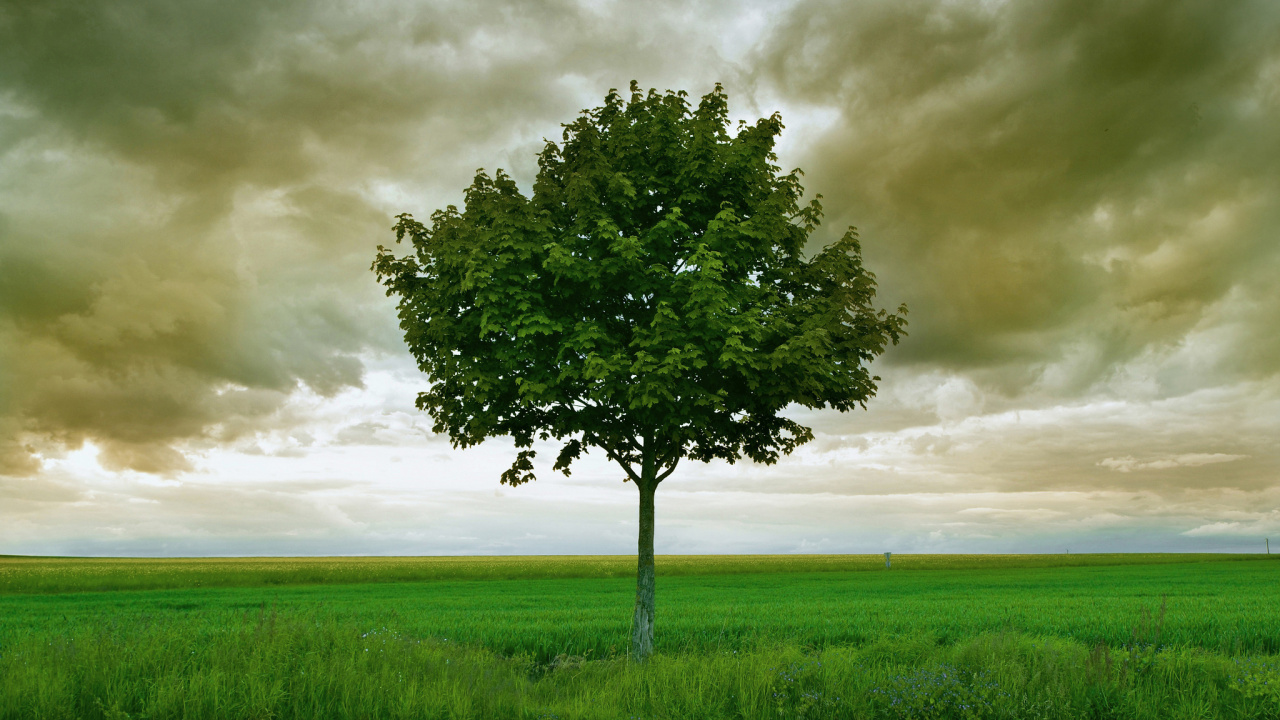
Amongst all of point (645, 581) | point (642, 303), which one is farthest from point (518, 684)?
point (642, 303)

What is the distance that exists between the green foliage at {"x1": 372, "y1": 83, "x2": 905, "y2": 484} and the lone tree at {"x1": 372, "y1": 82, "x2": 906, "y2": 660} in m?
0.04

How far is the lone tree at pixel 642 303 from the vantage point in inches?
415

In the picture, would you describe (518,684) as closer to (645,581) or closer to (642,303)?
(645,581)

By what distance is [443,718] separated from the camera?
696 centimetres

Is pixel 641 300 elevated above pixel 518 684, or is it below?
above

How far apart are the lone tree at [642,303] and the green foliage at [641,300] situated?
0.04m

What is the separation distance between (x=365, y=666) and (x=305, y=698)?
843 millimetres

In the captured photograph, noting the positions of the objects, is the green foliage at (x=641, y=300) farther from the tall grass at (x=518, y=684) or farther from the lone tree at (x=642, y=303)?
the tall grass at (x=518, y=684)

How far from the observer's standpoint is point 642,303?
1178 cm

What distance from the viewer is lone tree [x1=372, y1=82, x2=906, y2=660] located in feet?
34.6

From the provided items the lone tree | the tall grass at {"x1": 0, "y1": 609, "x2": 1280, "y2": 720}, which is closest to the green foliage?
the lone tree

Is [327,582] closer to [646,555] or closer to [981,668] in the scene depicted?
[646,555]

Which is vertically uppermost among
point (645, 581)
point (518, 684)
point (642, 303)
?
point (642, 303)

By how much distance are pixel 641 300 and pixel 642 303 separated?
58 millimetres
